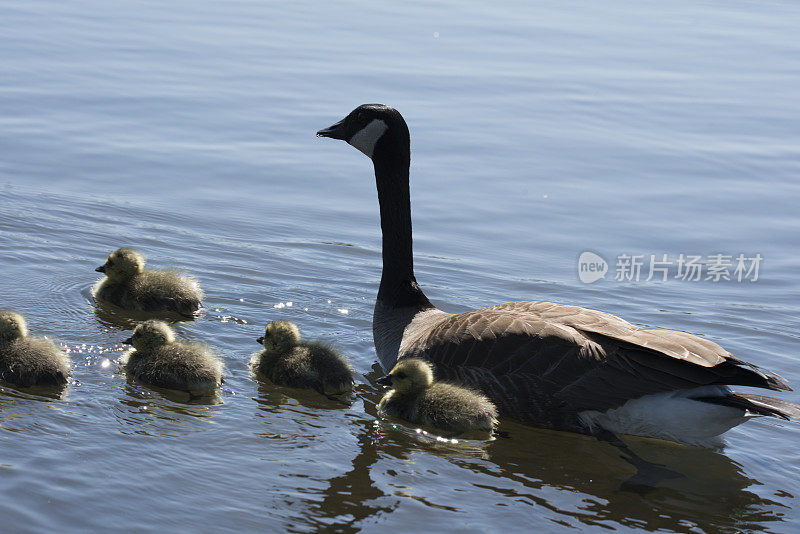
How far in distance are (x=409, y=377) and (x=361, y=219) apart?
549cm

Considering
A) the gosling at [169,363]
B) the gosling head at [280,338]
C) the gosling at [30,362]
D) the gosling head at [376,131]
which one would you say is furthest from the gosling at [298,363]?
the gosling head at [376,131]

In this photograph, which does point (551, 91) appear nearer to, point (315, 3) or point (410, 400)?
point (315, 3)

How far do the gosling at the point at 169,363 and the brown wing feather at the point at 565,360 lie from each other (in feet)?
5.09

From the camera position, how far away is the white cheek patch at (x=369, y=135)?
873 centimetres

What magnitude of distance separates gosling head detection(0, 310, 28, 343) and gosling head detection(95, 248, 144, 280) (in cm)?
194

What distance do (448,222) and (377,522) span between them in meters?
7.05

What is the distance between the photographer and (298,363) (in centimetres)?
757

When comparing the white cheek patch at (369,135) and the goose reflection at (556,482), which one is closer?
the goose reflection at (556,482)

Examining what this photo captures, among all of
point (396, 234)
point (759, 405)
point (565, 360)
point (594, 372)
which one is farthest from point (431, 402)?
point (396, 234)

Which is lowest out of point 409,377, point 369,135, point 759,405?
point 409,377

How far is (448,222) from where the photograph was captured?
1248 centimetres

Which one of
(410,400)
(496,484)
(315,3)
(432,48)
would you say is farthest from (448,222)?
(315,3)

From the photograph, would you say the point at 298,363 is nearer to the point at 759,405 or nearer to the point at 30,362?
the point at 30,362

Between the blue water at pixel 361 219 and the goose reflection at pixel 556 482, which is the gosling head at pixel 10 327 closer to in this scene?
the blue water at pixel 361 219
